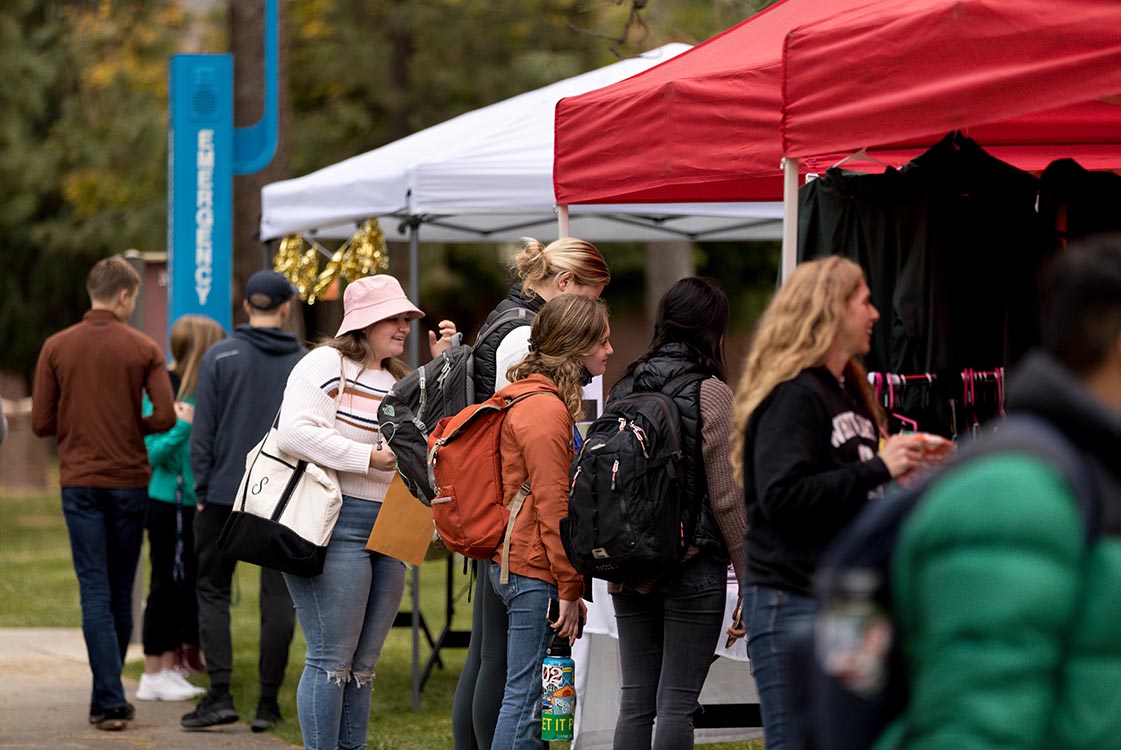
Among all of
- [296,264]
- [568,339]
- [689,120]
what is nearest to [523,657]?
[568,339]

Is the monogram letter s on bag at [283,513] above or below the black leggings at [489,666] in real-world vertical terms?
above

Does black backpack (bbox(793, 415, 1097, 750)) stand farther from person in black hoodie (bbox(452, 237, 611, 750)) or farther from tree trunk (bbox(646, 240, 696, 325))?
tree trunk (bbox(646, 240, 696, 325))

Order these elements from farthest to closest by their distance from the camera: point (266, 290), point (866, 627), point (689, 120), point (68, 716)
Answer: point (68, 716)
point (266, 290)
point (689, 120)
point (866, 627)

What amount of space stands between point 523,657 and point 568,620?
0.66ft

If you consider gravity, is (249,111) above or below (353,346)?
above

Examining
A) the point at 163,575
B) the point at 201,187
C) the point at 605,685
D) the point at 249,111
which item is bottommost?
the point at 605,685

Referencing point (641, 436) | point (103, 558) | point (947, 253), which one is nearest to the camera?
point (947, 253)

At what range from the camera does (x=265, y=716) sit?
25.0ft

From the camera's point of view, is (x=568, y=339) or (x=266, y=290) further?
(x=266, y=290)

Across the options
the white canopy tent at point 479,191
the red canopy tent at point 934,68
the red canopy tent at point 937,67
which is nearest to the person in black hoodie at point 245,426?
the white canopy tent at point 479,191

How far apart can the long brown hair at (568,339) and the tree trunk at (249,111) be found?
830 centimetres

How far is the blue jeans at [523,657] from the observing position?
5.01 meters

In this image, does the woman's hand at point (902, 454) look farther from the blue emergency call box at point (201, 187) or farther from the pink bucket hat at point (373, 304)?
the blue emergency call box at point (201, 187)

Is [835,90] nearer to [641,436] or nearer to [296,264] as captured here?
[641,436]
